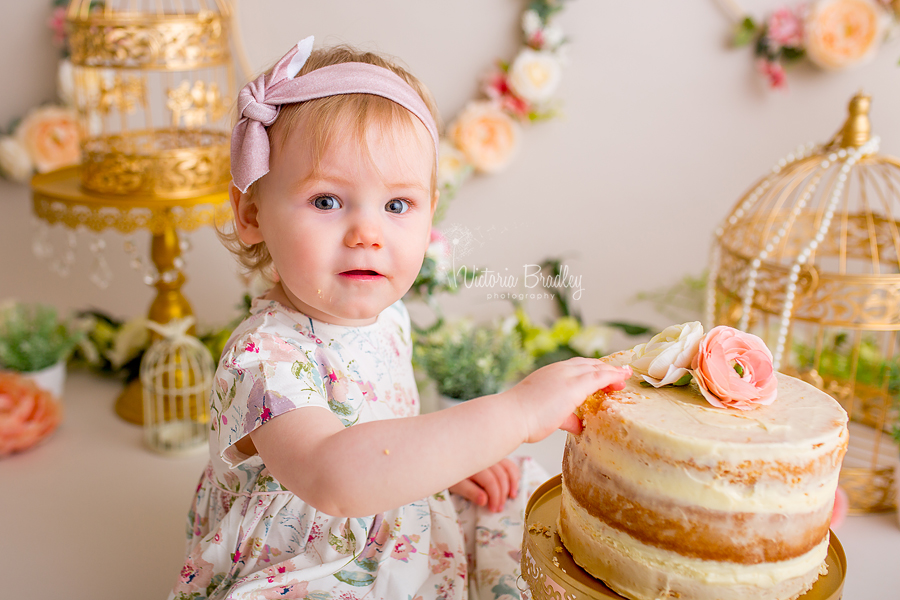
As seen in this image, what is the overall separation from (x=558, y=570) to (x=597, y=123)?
1475mm

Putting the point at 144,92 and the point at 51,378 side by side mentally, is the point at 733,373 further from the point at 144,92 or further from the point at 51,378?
the point at 51,378

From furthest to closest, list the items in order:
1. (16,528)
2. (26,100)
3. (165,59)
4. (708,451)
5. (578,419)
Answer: (26,100) → (165,59) → (16,528) → (578,419) → (708,451)

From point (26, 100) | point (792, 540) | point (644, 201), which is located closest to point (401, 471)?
point (792, 540)

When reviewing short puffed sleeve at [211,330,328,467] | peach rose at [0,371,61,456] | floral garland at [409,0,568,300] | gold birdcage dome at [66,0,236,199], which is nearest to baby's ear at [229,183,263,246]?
short puffed sleeve at [211,330,328,467]

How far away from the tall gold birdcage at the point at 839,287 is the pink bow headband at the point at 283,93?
802 millimetres

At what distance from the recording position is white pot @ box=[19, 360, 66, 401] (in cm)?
176

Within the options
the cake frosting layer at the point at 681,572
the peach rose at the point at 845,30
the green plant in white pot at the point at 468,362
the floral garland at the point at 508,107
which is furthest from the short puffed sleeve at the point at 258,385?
the peach rose at the point at 845,30

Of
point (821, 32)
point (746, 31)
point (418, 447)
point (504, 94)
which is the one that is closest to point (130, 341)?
point (504, 94)

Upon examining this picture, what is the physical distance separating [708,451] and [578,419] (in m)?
0.15

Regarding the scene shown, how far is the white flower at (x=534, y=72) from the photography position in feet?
6.16

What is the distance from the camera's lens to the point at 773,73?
1.82 m

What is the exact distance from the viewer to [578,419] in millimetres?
788

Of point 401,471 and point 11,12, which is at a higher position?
point 11,12

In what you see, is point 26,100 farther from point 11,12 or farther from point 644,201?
point 644,201
